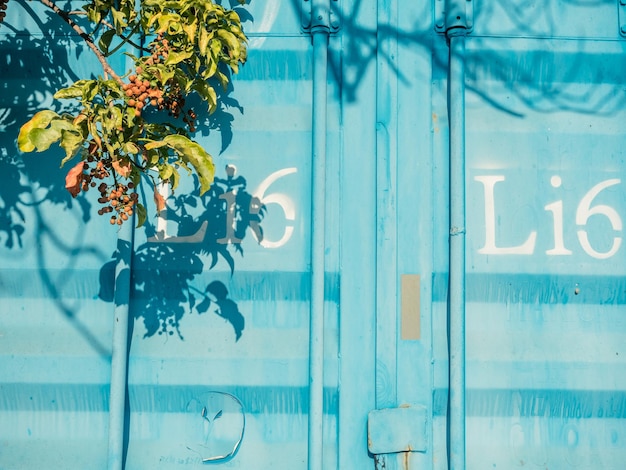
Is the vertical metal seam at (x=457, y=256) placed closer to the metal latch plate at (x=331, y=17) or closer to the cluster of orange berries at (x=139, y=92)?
the metal latch plate at (x=331, y=17)

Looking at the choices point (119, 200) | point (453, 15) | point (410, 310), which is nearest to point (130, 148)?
point (119, 200)

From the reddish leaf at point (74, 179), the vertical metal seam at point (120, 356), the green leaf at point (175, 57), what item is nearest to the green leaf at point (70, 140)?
the reddish leaf at point (74, 179)

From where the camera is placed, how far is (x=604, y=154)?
74.9 inches

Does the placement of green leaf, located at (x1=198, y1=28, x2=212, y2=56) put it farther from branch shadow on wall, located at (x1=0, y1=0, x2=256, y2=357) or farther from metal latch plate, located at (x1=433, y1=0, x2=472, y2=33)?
metal latch plate, located at (x1=433, y1=0, x2=472, y2=33)

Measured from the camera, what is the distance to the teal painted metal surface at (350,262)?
72.4 inches

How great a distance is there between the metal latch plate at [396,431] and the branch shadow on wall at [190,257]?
491mm

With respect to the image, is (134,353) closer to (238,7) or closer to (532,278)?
(238,7)

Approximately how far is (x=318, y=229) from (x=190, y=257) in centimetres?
41

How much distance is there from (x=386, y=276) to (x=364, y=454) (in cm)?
54

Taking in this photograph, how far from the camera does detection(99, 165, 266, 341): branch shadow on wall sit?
1.87m

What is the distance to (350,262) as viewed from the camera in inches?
72.4

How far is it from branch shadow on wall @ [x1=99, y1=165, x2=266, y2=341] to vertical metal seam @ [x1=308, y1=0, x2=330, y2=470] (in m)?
0.20

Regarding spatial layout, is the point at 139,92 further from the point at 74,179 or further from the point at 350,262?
the point at 350,262

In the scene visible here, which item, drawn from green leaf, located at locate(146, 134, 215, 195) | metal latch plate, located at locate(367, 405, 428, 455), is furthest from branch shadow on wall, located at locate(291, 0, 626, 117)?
metal latch plate, located at locate(367, 405, 428, 455)
